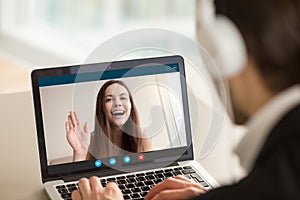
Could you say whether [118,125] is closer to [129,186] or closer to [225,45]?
[129,186]

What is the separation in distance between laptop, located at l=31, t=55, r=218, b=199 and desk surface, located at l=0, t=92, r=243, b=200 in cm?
5

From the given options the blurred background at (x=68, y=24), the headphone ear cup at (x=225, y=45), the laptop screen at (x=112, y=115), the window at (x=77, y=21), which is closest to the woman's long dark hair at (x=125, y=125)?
the laptop screen at (x=112, y=115)

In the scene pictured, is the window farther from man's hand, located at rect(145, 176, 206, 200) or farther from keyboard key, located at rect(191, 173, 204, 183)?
man's hand, located at rect(145, 176, 206, 200)

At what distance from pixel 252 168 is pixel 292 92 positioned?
11 cm

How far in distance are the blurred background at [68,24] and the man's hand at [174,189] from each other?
2.00 m

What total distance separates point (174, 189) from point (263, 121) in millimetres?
457

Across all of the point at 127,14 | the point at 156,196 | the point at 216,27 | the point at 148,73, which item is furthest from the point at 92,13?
the point at 216,27

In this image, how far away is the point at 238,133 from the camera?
217cm

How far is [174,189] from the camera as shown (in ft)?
5.00

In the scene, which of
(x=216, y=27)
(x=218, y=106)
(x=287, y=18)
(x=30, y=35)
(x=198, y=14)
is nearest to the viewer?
(x=287, y=18)

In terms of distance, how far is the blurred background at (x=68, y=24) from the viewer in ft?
12.0

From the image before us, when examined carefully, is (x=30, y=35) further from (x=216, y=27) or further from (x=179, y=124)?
(x=216, y=27)

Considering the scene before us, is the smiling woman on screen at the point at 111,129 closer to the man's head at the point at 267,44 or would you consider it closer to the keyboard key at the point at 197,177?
the keyboard key at the point at 197,177

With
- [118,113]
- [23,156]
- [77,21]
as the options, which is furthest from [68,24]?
[118,113]
